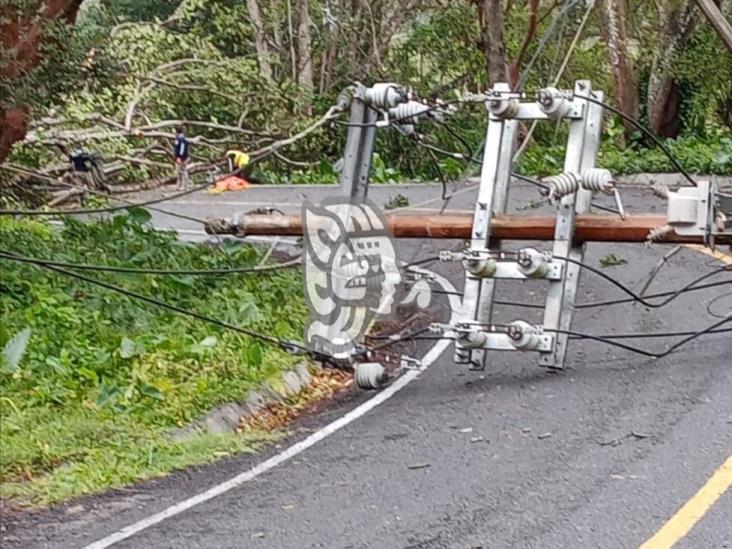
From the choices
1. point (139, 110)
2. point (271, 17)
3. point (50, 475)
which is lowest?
point (50, 475)

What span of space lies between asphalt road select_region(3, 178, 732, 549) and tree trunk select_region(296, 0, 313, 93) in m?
20.4

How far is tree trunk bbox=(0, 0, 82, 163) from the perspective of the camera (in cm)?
1094

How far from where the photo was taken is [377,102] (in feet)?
27.9

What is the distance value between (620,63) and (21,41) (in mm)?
16769

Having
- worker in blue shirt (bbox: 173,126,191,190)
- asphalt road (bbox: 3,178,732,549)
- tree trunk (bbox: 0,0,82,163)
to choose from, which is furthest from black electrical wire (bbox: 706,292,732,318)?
worker in blue shirt (bbox: 173,126,191,190)

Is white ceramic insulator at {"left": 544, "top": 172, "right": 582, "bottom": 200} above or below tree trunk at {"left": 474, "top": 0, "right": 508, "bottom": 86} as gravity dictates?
below

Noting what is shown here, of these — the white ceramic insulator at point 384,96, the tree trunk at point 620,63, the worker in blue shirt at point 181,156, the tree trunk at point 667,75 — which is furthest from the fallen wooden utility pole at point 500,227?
the tree trunk at point 620,63

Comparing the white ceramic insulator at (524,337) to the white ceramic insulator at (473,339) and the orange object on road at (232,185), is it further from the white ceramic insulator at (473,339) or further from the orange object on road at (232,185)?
the orange object on road at (232,185)

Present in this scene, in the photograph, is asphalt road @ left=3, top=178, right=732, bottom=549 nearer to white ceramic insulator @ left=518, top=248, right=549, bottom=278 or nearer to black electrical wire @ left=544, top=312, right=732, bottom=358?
black electrical wire @ left=544, top=312, right=732, bottom=358

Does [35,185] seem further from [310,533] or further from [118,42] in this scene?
[310,533]

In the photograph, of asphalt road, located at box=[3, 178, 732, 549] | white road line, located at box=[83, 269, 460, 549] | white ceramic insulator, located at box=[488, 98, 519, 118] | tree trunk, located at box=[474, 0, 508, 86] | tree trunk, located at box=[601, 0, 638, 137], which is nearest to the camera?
asphalt road, located at box=[3, 178, 732, 549]

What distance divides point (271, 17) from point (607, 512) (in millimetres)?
25527

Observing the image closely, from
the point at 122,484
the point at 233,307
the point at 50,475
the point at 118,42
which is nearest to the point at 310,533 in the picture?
the point at 122,484

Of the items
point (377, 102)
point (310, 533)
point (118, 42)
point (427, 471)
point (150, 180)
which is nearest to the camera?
point (310, 533)
